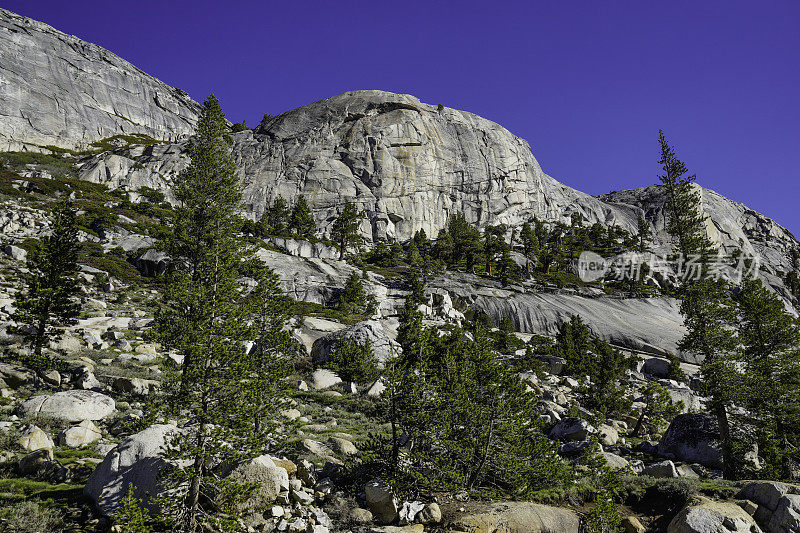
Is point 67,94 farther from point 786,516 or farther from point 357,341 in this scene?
point 786,516

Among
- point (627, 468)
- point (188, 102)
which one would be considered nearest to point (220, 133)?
point (627, 468)

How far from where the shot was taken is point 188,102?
538ft

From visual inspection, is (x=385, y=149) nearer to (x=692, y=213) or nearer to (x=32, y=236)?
(x=32, y=236)

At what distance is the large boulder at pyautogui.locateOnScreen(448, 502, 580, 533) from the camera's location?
10.3 m

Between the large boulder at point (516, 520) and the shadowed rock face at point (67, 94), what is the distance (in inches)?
5243

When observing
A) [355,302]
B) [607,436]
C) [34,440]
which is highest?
[355,302]

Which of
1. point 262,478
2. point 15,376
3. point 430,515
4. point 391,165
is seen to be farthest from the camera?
point 391,165

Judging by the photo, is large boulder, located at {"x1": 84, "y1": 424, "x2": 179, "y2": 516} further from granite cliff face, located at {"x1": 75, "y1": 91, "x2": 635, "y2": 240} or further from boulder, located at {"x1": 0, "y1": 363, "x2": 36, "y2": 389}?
granite cliff face, located at {"x1": 75, "y1": 91, "x2": 635, "y2": 240}

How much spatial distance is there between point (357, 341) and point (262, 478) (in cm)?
2331

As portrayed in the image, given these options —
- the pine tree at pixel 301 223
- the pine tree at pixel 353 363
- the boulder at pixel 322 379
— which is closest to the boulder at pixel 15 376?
the boulder at pixel 322 379

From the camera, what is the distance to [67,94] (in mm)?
114750

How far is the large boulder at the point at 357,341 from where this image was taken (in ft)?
111

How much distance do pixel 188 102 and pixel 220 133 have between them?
173665 millimetres

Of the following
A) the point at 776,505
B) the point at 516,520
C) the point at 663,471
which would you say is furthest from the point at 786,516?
the point at 516,520
